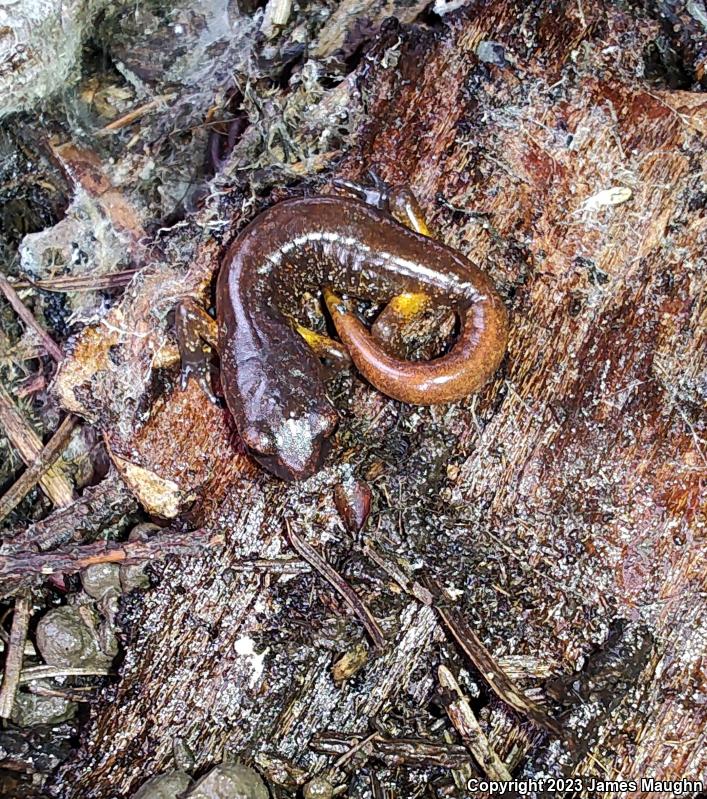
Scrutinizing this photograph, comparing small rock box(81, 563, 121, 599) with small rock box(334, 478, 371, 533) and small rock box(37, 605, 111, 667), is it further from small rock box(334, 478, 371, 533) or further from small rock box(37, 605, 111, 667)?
small rock box(334, 478, 371, 533)

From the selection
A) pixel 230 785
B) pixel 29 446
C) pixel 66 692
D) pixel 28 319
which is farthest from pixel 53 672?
pixel 28 319

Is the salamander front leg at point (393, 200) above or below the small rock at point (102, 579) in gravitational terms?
above

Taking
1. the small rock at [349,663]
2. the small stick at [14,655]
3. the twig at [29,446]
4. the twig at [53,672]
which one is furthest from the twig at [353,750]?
the twig at [29,446]

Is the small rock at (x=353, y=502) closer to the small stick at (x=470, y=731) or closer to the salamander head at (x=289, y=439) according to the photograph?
the salamander head at (x=289, y=439)

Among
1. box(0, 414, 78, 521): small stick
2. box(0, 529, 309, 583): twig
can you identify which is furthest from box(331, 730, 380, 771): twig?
box(0, 414, 78, 521): small stick

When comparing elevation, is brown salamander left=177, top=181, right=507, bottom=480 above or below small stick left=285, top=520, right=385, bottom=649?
above

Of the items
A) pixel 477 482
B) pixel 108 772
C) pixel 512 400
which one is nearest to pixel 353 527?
pixel 477 482
